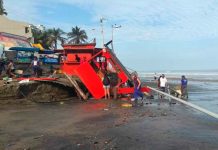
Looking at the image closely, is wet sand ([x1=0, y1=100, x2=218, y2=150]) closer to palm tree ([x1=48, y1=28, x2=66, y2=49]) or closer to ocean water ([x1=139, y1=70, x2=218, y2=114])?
ocean water ([x1=139, y1=70, x2=218, y2=114])

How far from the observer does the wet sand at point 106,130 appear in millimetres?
8984

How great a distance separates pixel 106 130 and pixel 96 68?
12.3 metres

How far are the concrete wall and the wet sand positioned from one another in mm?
39042

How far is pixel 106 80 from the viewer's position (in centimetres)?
2073

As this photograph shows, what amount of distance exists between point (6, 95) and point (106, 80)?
201 inches

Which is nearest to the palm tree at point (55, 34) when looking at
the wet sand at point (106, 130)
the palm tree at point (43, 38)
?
the palm tree at point (43, 38)

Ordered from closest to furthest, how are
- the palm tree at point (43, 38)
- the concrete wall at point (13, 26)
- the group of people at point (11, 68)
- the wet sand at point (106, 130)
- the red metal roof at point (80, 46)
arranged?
the wet sand at point (106, 130) < the red metal roof at point (80, 46) < the group of people at point (11, 68) < the concrete wall at point (13, 26) < the palm tree at point (43, 38)

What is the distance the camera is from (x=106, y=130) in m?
10.9

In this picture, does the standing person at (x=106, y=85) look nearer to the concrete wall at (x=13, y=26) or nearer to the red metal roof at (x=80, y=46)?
the red metal roof at (x=80, y=46)

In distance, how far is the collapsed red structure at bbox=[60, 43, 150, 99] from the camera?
2128 cm

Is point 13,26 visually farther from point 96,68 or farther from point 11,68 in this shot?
point 96,68

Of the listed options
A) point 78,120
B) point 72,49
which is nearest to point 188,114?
point 78,120

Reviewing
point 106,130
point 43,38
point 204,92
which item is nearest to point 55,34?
point 43,38

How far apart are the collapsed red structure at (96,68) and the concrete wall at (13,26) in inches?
1238
